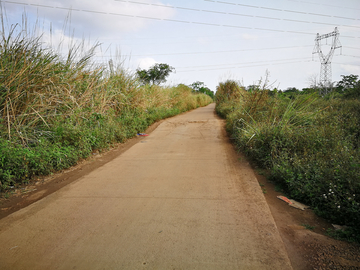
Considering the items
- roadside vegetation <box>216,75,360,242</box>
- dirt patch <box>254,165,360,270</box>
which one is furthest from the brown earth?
roadside vegetation <box>216,75,360,242</box>

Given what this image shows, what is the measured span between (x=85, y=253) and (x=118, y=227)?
20.2 inches

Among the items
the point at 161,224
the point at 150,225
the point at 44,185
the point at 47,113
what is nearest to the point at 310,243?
the point at 161,224

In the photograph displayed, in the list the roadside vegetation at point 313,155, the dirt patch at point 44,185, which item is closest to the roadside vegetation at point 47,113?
the dirt patch at point 44,185

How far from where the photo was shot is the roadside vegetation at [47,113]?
4430mm

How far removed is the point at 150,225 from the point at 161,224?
0.13 m

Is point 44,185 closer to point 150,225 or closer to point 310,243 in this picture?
point 150,225

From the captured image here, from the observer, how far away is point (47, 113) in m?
5.93

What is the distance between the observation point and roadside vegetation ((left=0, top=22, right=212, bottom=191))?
443 centimetres

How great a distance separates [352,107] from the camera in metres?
8.24

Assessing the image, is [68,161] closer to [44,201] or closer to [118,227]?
[44,201]

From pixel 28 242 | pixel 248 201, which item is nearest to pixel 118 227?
pixel 28 242

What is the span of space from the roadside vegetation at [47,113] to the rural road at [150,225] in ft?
2.76

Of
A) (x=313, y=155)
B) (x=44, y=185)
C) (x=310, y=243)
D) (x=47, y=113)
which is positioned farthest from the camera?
(x=47, y=113)

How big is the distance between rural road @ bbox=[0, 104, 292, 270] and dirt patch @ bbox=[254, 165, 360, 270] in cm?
14
